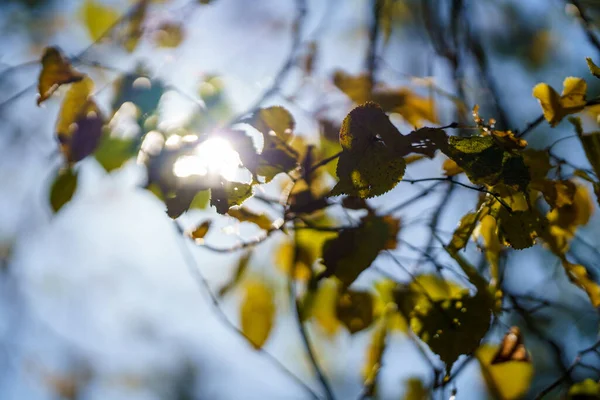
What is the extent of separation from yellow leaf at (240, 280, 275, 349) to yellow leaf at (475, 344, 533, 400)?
0.40 metres

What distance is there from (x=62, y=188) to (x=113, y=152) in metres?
0.11

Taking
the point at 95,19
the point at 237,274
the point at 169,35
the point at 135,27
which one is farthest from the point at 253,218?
the point at 169,35

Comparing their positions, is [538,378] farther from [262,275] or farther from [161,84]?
[161,84]

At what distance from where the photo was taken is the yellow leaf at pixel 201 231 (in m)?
0.78

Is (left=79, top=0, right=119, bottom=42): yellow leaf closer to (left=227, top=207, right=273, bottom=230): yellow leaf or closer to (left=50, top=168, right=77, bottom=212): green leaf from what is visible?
(left=50, top=168, right=77, bottom=212): green leaf

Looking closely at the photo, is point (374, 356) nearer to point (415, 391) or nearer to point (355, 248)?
point (415, 391)

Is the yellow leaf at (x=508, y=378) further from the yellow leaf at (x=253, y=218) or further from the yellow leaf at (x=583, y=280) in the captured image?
the yellow leaf at (x=253, y=218)

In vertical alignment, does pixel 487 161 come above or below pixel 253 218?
above

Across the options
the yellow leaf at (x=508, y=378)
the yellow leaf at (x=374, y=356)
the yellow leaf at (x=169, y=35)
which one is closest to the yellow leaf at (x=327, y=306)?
the yellow leaf at (x=374, y=356)

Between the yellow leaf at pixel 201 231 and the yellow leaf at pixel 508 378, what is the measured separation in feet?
1.76

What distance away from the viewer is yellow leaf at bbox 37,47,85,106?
0.81 metres

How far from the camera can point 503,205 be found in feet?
1.98

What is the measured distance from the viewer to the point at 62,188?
34.9 inches

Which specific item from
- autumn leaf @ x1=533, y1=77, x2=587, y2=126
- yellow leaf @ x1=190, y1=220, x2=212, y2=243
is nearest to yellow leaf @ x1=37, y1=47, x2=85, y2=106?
yellow leaf @ x1=190, y1=220, x2=212, y2=243
